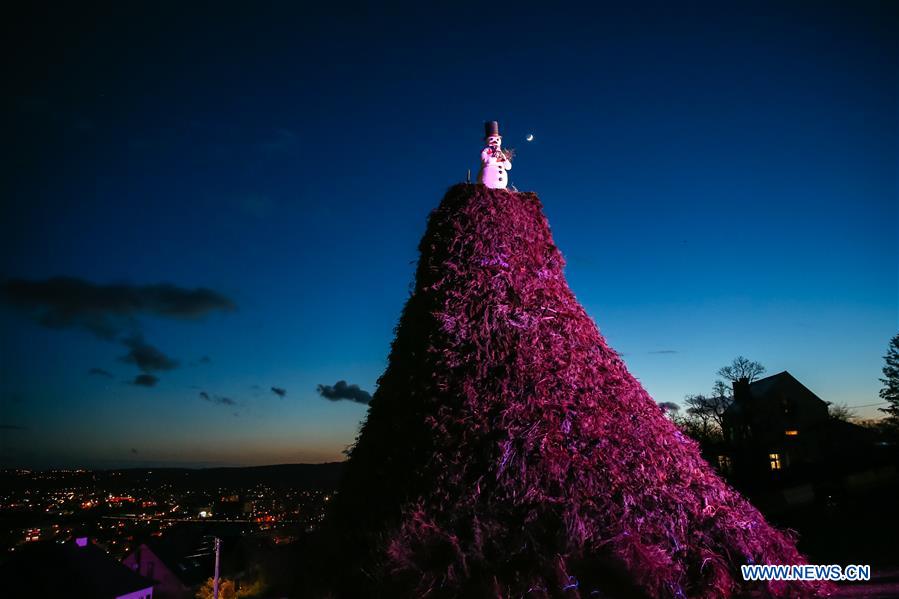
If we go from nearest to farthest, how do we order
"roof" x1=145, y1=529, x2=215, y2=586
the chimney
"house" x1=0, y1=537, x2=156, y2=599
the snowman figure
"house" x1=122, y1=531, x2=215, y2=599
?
the snowman figure → "house" x1=0, y1=537, x2=156, y2=599 → the chimney → "house" x1=122, y1=531, x2=215, y2=599 → "roof" x1=145, y1=529, x2=215, y2=586

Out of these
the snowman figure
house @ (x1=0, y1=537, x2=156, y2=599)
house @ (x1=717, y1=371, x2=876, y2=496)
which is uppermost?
the snowman figure

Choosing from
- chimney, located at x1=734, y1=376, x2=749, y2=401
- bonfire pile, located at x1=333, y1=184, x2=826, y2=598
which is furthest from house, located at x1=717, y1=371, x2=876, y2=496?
bonfire pile, located at x1=333, y1=184, x2=826, y2=598

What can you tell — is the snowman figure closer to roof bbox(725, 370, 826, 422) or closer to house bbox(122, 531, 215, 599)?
roof bbox(725, 370, 826, 422)

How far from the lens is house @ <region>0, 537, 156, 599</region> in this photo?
680 inches

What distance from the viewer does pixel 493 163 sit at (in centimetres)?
662

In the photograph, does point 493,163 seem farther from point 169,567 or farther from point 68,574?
point 169,567

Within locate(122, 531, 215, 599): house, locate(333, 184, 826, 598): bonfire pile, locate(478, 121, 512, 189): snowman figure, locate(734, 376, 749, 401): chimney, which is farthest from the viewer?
locate(122, 531, 215, 599): house

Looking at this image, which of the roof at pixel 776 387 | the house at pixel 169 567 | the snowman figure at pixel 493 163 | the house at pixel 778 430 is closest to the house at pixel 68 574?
the house at pixel 169 567

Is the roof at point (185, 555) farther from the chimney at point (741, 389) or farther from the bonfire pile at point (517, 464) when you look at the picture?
the chimney at point (741, 389)

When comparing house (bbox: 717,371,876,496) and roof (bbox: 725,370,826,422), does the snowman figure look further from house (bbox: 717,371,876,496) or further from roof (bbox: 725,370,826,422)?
roof (bbox: 725,370,826,422)

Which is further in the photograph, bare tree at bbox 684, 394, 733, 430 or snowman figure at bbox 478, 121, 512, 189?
bare tree at bbox 684, 394, 733, 430

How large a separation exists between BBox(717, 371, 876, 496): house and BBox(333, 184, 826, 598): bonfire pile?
1913 cm

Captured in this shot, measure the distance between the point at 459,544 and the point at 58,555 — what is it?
23.2 meters

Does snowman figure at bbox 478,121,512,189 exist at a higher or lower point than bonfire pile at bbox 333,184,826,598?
higher
